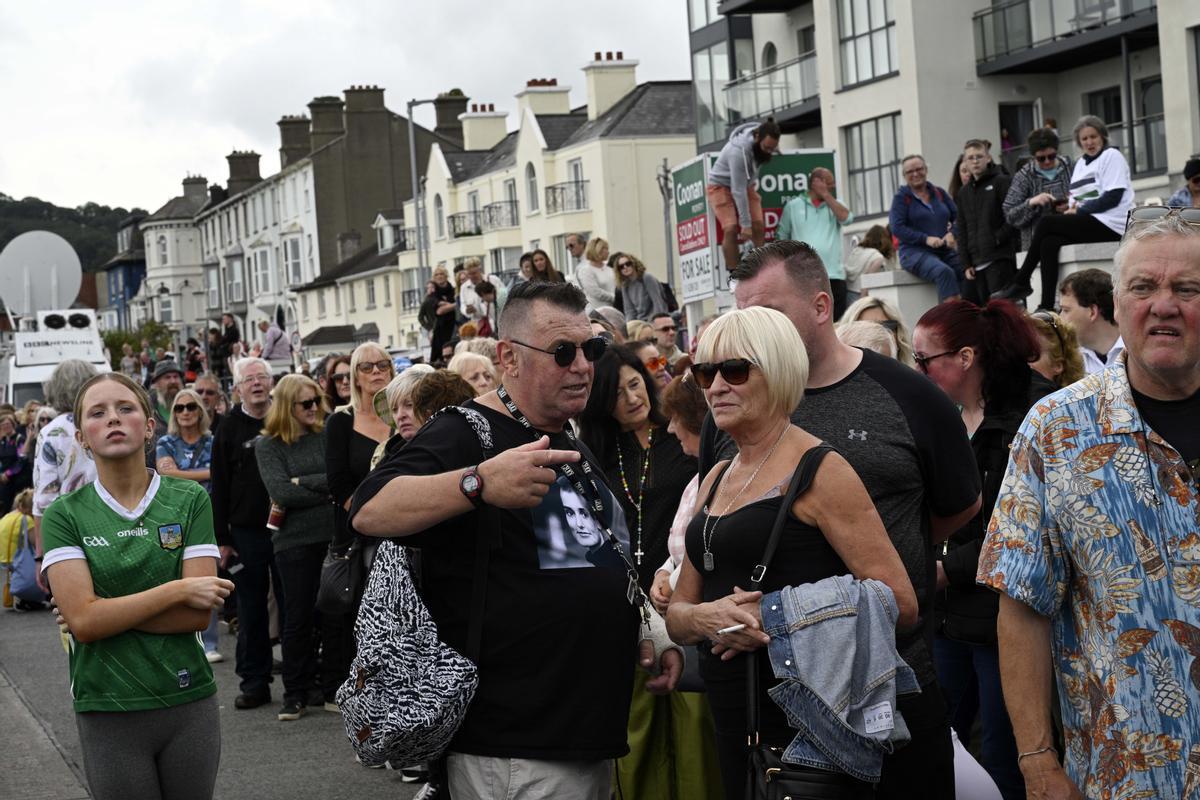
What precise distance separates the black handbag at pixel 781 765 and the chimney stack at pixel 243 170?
3951 inches

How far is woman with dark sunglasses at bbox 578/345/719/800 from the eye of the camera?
235 inches

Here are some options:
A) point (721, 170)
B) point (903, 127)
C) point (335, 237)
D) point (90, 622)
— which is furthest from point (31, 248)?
point (335, 237)

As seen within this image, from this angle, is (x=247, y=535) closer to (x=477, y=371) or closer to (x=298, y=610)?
(x=298, y=610)

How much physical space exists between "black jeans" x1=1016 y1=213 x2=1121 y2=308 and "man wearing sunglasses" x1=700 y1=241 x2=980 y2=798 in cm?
827

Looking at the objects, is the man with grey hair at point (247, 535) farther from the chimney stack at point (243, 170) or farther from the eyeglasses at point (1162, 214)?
the chimney stack at point (243, 170)

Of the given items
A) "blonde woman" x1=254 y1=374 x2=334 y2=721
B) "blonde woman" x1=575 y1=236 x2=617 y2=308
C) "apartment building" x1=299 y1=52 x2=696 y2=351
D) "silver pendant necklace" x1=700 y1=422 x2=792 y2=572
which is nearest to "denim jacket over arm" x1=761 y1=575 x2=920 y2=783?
"silver pendant necklace" x1=700 y1=422 x2=792 y2=572

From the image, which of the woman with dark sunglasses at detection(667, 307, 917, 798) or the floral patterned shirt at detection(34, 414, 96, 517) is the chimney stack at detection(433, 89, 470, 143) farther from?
the woman with dark sunglasses at detection(667, 307, 917, 798)

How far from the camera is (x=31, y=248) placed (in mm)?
33688

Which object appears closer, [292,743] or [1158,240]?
[1158,240]

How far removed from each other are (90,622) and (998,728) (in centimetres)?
326

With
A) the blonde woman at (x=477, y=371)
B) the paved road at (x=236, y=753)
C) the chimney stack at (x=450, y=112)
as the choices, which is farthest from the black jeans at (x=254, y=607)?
the chimney stack at (x=450, y=112)

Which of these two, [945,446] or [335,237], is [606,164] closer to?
[335,237]

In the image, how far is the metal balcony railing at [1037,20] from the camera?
28688mm

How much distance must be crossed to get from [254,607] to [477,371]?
3048mm
